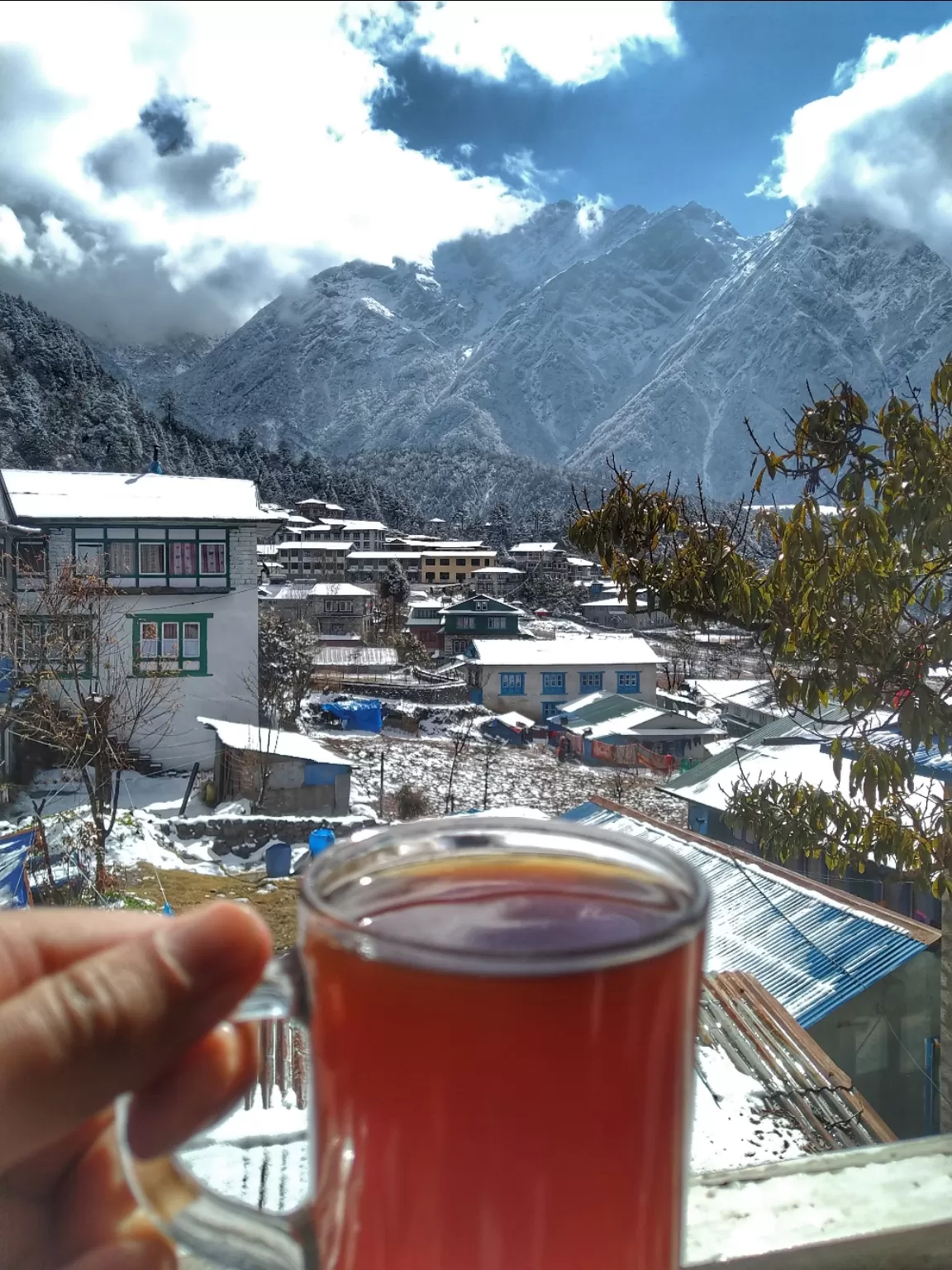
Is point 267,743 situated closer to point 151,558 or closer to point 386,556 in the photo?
point 151,558

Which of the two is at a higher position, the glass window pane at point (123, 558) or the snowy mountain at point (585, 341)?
the snowy mountain at point (585, 341)

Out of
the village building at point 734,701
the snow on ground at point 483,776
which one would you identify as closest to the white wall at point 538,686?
the village building at point 734,701

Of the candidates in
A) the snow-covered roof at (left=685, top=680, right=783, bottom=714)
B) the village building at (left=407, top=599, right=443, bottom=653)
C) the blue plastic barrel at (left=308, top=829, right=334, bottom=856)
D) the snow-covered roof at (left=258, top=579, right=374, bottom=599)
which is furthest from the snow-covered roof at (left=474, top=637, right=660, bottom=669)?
the blue plastic barrel at (left=308, top=829, right=334, bottom=856)

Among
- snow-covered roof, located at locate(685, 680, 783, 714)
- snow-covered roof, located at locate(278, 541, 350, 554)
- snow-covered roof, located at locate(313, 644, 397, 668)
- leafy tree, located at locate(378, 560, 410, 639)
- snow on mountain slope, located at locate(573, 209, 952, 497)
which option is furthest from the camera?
snow on mountain slope, located at locate(573, 209, 952, 497)

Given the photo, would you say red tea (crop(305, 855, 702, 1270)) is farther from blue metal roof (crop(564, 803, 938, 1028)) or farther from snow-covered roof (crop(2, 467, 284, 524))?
snow-covered roof (crop(2, 467, 284, 524))

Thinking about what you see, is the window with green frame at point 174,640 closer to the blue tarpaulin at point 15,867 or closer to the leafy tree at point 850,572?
the blue tarpaulin at point 15,867

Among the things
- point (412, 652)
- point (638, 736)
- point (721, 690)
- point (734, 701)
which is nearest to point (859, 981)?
point (638, 736)
